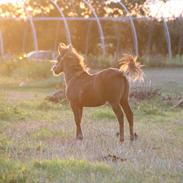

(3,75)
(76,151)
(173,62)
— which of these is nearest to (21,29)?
(173,62)

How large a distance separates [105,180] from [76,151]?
2174 mm

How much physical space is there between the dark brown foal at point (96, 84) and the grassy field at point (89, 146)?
1.92ft

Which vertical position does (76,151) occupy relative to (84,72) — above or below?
below

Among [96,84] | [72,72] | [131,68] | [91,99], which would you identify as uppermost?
[131,68]

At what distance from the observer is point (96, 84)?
10266 mm

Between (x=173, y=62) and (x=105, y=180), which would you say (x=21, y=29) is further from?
(x=105, y=180)

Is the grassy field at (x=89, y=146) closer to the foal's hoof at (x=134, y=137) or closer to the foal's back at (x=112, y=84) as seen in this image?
the foal's hoof at (x=134, y=137)

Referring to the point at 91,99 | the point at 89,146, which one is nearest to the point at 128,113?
the point at 91,99

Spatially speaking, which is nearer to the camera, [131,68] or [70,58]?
[131,68]

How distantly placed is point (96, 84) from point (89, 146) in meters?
1.24

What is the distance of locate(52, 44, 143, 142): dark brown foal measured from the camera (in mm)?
10117

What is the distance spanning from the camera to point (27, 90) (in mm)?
21531

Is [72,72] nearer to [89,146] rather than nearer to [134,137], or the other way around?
[134,137]

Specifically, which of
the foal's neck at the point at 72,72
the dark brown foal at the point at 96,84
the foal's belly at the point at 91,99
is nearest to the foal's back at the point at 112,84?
the dark brown foal at the point at 96,84
